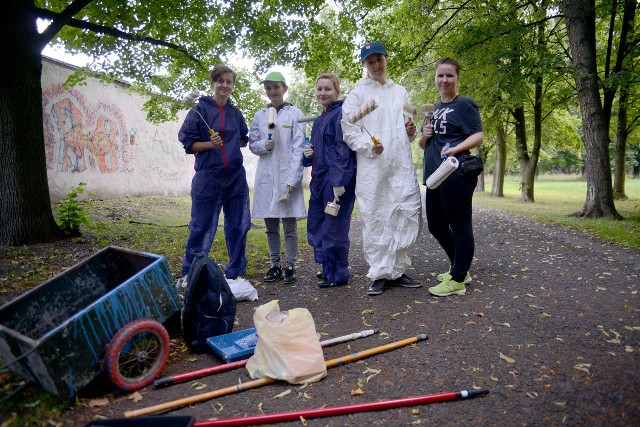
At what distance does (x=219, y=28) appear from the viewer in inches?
371

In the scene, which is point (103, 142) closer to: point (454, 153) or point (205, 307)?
Result: point (205, 307)

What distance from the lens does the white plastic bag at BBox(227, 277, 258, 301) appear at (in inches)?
165

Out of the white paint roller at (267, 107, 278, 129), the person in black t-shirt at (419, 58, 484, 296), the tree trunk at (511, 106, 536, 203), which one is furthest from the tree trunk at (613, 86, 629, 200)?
the white paint roller at (267, 107, 278, 129)

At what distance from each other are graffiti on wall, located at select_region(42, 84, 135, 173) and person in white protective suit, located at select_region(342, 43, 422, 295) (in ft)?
30.9

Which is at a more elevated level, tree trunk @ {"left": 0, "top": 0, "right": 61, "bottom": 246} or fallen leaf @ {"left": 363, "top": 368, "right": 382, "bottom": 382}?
tree trunk @ {"left": 0, "top": 0, "right": 61, "bottom": 246}

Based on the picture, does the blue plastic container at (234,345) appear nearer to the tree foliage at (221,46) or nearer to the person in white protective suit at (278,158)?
the person in white protective suit at (278,158)

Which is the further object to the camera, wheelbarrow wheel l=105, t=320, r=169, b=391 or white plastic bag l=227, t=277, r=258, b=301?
white plastic bag l=227, t=277, r=258, b=301

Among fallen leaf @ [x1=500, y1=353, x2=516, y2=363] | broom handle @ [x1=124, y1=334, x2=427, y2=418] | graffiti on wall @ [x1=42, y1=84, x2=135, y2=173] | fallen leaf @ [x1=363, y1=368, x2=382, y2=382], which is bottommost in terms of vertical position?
fallen leaf @ [x1=500, y1=353, x2=516, y2=363]

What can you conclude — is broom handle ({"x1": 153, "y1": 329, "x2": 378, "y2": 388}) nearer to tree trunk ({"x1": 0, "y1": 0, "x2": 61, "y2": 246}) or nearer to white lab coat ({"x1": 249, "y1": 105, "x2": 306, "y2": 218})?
white lab coat ({"x1": 249, "y1": 105, "x2": 306, "y2": 218})

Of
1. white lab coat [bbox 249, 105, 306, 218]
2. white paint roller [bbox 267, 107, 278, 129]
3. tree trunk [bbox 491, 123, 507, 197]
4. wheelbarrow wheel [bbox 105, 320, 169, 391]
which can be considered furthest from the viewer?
tree trunk [bbox 491, 123, 507, 197]

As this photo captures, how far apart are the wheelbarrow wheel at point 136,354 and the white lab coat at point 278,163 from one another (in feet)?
7.56

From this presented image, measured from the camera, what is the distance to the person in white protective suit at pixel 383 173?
4.28 meters

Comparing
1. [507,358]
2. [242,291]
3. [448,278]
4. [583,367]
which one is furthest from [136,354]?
[448,278]

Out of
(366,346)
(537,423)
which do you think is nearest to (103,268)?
(366,346)
